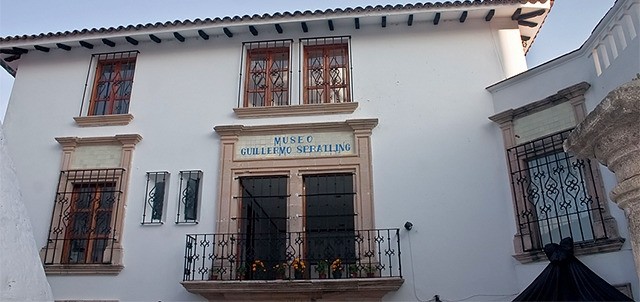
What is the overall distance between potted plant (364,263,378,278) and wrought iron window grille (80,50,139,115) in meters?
5.20

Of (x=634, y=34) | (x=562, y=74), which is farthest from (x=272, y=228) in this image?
(x=634, y=34)

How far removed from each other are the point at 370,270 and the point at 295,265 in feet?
3.70

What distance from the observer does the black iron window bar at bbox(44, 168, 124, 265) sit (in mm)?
9102

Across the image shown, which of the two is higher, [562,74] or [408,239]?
[562,74]

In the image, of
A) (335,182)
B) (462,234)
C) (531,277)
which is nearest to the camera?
(531,277)

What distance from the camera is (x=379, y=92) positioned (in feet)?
31.4

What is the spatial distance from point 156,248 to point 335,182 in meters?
3.09

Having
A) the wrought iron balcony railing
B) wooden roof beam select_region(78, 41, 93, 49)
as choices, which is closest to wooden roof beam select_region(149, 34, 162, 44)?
wooden roof beam select_region(78, 41, 93, 49)

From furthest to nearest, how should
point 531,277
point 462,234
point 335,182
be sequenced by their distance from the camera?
point 335,182, point 462,234, point 531,277

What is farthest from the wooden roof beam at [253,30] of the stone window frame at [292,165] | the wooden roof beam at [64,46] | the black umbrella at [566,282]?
the black umbrella at [566,282]

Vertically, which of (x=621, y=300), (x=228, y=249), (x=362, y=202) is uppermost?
(x=362, y=202)

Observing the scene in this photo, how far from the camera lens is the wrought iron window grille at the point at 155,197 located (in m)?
9.13

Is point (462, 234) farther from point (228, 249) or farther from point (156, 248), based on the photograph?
point (156, 248)

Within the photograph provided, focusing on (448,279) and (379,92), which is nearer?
(448,279)
